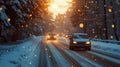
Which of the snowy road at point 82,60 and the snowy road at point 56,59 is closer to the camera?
the snowy road at point 56,59

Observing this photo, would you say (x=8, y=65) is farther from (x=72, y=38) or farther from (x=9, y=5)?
(x=72, y=38)

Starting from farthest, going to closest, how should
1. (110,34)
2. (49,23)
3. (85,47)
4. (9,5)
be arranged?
(49,23)
(110,34)
(85,47)
(9,5)

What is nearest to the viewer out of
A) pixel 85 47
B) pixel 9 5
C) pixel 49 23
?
pixel 9 5

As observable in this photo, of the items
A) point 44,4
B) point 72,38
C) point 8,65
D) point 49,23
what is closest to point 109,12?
point 44,4

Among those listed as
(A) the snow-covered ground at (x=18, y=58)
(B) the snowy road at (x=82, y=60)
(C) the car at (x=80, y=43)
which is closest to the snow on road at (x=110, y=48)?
(C) the car at (x=80, y=43)

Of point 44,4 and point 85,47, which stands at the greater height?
point 44,4

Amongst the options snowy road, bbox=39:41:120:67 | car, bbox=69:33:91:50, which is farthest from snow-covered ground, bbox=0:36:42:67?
car, bbox=69:33:91:50

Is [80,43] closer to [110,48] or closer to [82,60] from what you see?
[110,48]

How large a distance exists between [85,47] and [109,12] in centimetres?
5527

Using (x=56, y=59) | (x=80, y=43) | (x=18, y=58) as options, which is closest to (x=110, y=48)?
(x=80, y=43)

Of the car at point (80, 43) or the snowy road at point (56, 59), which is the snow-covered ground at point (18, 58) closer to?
the snowy road at point (56, 59)

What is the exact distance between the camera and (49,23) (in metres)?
Result: 173

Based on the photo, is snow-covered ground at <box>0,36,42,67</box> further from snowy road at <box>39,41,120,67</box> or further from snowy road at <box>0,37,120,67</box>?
snowy road at <box>39,41,120,67</box>

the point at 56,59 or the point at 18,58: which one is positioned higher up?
the point at 18,58
